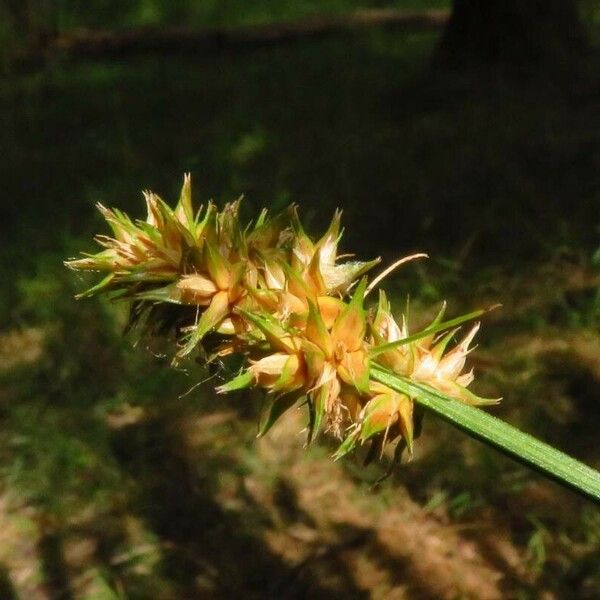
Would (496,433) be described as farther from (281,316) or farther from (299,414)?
(299,414)

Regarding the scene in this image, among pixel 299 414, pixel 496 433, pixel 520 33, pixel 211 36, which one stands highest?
pixel 496 433

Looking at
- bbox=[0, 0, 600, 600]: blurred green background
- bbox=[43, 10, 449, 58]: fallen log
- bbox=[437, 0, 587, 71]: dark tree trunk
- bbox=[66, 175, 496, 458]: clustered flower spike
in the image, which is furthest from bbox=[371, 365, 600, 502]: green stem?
bbox=[43, 10, 449, 58]: fallen log

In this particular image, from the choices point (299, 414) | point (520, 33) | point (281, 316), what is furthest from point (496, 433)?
point (520, 33)

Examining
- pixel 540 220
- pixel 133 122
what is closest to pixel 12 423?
pixel 540 220

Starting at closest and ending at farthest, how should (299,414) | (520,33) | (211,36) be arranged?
1. (299,414)
2. (520,33)
3. (211,36)

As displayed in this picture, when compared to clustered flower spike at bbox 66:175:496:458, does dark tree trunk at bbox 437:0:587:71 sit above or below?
below

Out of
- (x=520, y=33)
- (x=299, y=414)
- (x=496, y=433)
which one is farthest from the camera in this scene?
(x=520, y=33)

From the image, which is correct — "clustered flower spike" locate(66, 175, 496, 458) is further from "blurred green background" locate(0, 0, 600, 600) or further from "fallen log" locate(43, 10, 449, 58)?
"fallen log" locate(43, 10, 449, 58)
